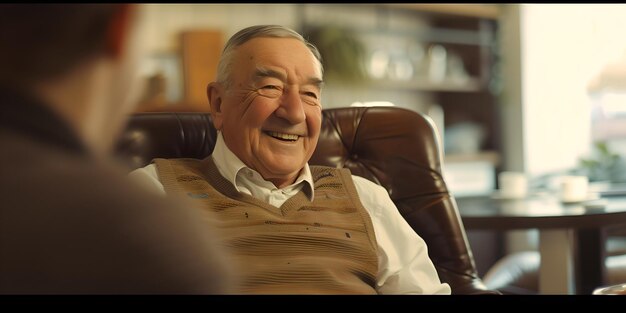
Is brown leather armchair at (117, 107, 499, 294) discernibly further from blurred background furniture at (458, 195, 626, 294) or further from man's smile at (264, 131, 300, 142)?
blurred background furniture at (458, 195, 626, 294)

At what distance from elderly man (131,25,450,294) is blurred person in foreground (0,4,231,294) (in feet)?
1.06

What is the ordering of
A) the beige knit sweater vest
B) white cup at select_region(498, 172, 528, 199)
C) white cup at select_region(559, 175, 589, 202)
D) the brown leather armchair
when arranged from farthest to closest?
1. white cup at select_region(498, 172, 528, 199)
2. white cup at select_region(559, 175, 589, 202)
3. the brown leather armchair
4. the beige knit sweater vest

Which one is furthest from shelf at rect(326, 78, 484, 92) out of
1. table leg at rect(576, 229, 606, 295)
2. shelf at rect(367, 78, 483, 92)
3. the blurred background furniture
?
table leg at rect(576, 229, 606, 295)

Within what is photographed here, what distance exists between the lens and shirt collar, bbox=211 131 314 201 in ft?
2.40

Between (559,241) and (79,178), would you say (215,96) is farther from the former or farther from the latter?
(559,241)

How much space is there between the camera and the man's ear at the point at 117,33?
0.35 m

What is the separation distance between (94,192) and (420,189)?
77 centimetres

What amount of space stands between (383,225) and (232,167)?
0.22 meters

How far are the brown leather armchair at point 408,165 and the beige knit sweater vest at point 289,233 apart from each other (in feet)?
0.44

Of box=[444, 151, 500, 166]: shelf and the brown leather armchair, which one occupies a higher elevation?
the brown leather armchair

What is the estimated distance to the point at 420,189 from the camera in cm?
104

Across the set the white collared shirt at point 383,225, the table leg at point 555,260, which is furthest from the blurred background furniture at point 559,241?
the white collared shirt at point 383,225

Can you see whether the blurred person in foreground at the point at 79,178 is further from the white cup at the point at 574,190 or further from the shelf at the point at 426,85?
the shelf at the point at 426,85

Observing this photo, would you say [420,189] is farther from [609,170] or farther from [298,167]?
[609,170]
